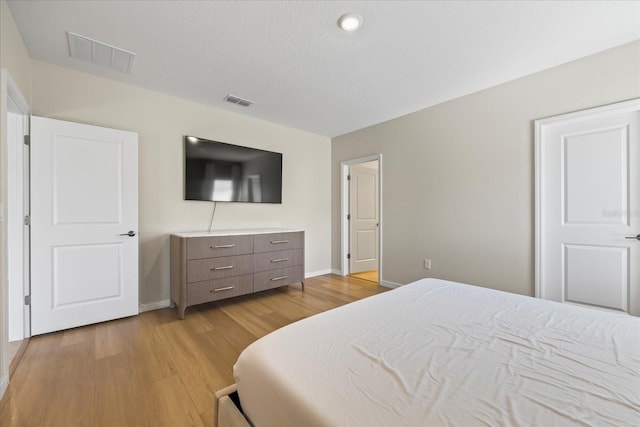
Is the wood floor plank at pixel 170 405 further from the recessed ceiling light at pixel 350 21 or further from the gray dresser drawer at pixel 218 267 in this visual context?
the recessed ceiling light at pixel 350 21

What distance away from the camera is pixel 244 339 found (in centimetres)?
227

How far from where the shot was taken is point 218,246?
2.92 m

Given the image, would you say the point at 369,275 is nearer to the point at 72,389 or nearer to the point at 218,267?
the point at 218,267

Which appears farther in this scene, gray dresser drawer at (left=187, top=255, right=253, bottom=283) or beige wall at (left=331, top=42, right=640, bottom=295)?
gray dresser drawer at (left=187, top=255, right=253, bottom=283)

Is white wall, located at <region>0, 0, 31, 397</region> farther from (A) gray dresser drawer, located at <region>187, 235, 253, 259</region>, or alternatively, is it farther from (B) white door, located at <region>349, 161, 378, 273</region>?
(B) white door, located at <region>349, 161, 378, 273</region>

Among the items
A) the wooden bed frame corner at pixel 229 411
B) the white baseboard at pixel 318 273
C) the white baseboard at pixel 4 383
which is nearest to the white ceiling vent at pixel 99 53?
the white baseboard at pixel 4 383

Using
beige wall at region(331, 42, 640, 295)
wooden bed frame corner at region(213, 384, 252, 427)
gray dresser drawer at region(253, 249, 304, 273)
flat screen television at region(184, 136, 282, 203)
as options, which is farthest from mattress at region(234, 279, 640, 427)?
flat screen television at region(184, 136, 282, 203)

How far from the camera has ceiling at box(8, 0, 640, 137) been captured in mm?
1798

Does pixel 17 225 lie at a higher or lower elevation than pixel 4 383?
higher

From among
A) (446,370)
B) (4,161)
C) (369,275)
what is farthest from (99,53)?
(369,275)

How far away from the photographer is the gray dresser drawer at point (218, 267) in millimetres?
2764

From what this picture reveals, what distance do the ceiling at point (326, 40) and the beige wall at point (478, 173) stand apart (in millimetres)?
215

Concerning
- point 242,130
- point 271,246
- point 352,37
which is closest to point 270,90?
point 242,130

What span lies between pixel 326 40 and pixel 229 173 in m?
2.05
